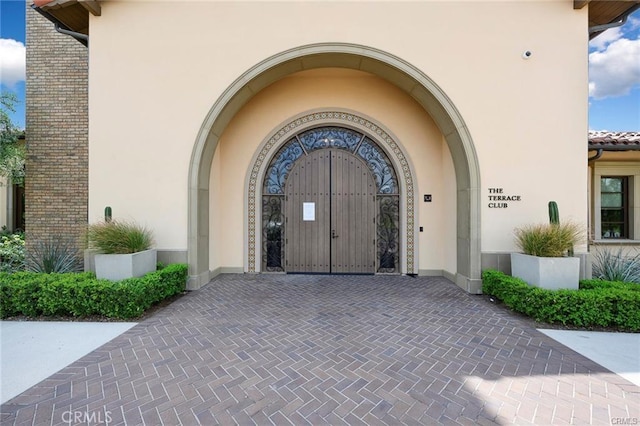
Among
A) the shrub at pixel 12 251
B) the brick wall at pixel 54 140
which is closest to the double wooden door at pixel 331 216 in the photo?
the brick wall at pixel 54 140

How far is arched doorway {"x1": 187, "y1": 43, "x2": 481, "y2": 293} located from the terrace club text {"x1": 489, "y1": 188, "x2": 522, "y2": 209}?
10.9 inches

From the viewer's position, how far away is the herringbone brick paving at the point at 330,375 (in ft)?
8.59

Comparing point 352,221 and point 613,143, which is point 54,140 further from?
point 613,143

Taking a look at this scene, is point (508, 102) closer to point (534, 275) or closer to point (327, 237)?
point (534, 275)

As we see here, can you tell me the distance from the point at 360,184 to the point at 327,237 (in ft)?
Answer: 5.71

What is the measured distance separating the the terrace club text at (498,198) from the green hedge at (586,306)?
6.26 feet

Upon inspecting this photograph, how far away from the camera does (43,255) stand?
6004 millimetres

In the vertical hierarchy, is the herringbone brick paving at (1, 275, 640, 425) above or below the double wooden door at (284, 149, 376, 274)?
below

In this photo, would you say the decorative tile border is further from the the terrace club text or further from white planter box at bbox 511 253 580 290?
white planter box at bbox 511 253 580 290

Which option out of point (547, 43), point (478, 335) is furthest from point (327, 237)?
point (547, 43)

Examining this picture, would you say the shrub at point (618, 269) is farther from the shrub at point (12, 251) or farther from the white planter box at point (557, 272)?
the shrub at point (12, 251)

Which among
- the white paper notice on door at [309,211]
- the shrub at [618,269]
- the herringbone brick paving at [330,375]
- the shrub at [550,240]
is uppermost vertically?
the white paper notice on door at [309,211]

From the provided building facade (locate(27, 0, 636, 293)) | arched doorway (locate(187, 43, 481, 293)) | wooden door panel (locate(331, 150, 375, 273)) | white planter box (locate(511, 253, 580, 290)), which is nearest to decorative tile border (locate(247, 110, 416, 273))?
wooden door panel (locate(331, 150, 375, 273))

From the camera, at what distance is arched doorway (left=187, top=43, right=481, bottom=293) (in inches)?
246
